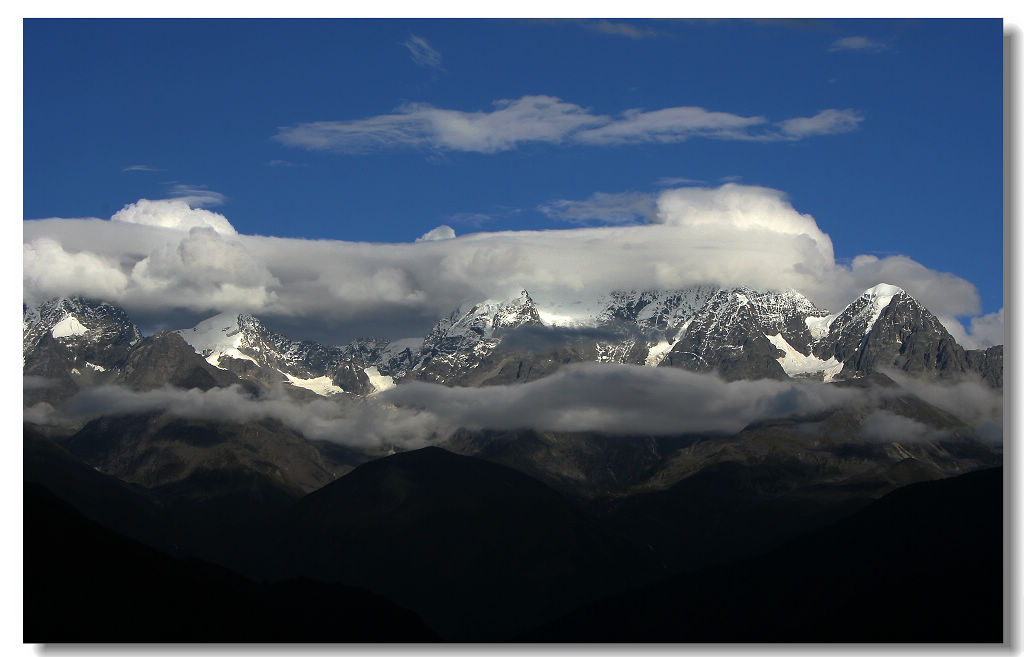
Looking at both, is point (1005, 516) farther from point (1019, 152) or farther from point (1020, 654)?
point (1019, 152)

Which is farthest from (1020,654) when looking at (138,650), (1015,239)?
(138,650)

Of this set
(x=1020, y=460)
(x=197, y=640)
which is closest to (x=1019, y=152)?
(x=1020, y=460)

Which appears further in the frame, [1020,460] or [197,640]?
[197,640]
